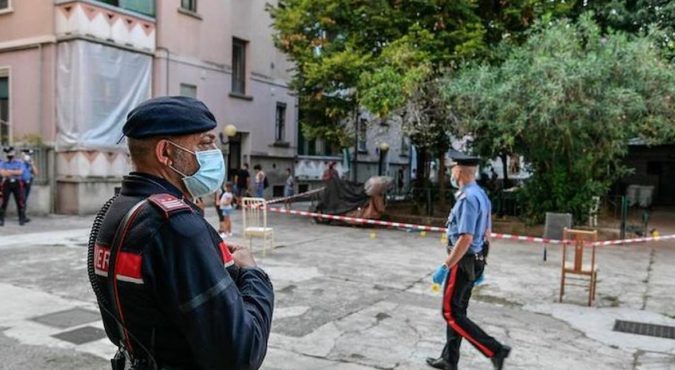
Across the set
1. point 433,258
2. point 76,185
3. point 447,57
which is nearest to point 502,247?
point 433,258

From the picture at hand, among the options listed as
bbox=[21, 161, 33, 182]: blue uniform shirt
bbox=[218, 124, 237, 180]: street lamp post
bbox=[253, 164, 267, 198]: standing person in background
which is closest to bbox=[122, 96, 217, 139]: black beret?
bbox=[21, 161, 33, 182]: blue uniform shirt

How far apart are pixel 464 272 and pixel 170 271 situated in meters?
3.53

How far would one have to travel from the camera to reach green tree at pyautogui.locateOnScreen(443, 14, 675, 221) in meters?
12.3

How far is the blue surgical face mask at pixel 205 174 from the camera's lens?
1.83m

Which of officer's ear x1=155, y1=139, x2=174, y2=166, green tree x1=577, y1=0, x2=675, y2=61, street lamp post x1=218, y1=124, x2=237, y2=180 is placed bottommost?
officer's ear x1=155, y1=139, x2=174, y2=166

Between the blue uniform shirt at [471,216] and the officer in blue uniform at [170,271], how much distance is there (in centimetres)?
309

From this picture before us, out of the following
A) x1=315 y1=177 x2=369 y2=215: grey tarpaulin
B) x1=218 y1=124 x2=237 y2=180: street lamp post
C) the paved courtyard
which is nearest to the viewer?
the paved courtyard

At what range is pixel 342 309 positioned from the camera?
264 inches

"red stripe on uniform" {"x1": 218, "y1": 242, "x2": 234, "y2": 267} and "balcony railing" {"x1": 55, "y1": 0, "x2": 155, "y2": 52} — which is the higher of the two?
"balcony railing" {"x1": 55, "y1": 0, "x2": 155, "y2": 52}

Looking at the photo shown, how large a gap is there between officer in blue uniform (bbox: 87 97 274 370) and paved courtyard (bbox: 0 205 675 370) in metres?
3.36

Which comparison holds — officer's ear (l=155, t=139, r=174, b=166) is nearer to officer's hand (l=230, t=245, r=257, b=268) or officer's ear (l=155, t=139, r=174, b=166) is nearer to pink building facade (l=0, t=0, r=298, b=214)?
officer's hand (l=230, t=245, r=257, b=268)

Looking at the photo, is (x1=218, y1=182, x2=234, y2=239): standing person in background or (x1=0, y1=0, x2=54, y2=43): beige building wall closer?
(x1=218, y1=182, x2=234, y2=239): standing person in background

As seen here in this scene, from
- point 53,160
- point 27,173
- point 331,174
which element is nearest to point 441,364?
point 27,173

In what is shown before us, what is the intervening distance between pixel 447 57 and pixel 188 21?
9.23 meters
